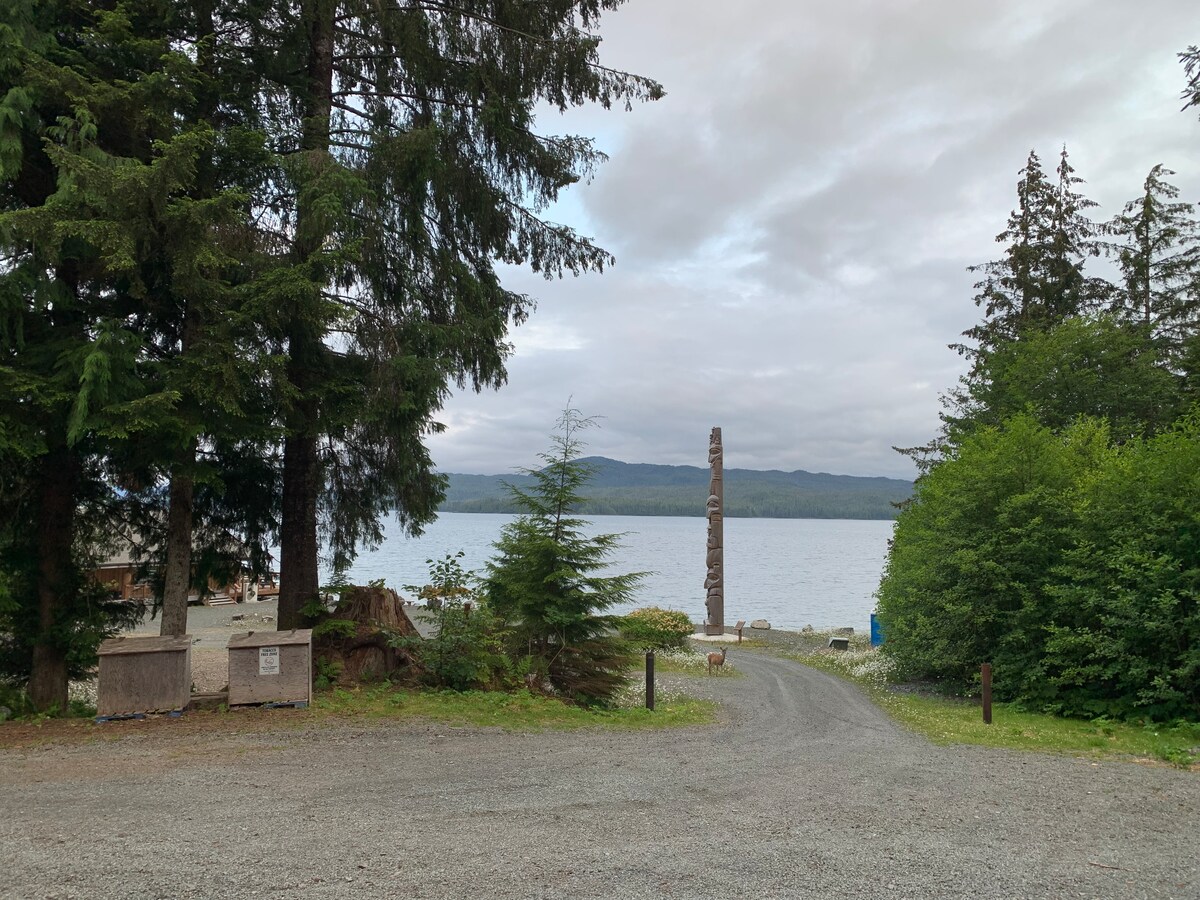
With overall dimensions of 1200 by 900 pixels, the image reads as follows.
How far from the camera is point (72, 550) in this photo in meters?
9.30

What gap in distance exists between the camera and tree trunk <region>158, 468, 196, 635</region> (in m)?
8.89

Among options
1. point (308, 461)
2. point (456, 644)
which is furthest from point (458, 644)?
point (308, 461)

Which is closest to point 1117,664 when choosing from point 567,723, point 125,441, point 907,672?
point 907,672

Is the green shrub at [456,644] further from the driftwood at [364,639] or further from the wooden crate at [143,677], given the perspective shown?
the wooden crate at [143,677]

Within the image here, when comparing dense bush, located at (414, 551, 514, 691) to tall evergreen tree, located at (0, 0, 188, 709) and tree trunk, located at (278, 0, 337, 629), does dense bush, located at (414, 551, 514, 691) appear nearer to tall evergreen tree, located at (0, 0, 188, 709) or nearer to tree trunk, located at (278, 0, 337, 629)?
tree trunk, located at (278, 0, 337, 629)

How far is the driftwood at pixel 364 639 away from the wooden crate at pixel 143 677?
174 centimetres

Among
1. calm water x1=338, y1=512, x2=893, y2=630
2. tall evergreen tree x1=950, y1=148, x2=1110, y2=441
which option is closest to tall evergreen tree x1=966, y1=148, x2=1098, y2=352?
tall evergreen tree x1=950, y1=148, x2=1110, y2=441

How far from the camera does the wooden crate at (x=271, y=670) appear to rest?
8.62 meters

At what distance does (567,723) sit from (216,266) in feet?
19.7

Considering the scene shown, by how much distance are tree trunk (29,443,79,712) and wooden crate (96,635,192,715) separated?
1.04 m

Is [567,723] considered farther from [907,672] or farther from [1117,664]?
[907,672]

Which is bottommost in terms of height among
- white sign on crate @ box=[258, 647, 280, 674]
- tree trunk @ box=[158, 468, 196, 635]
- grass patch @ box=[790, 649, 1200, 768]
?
grass patch @ box=[790, 649, 1200, 768]

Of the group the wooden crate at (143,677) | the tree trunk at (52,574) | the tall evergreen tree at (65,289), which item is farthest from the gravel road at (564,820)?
the tall evergreen tree at (65,289)

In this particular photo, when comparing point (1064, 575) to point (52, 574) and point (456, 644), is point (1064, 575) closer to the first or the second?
point (456, 644)
